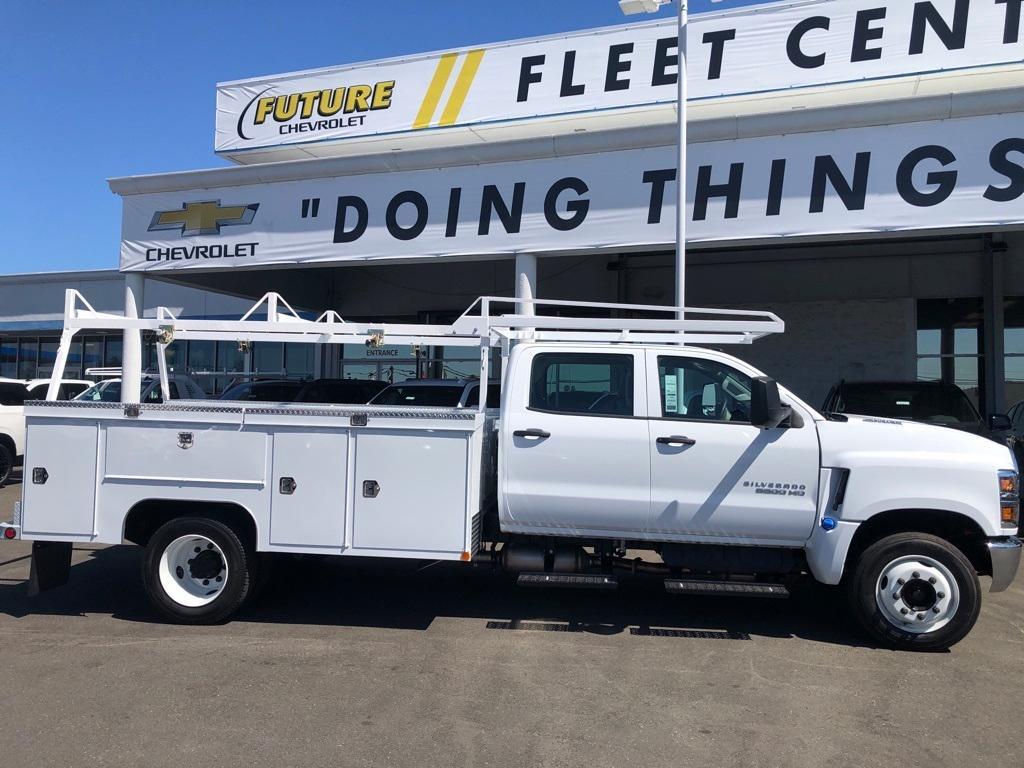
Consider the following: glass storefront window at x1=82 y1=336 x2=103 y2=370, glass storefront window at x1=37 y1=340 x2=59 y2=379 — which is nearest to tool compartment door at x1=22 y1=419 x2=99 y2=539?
glass storefront window at x1=82 y1=336 x2=103 y2=370

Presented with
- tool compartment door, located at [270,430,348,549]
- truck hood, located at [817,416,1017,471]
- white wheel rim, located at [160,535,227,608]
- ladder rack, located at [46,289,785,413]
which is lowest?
white wheel rim, located at [160,535,227,608]

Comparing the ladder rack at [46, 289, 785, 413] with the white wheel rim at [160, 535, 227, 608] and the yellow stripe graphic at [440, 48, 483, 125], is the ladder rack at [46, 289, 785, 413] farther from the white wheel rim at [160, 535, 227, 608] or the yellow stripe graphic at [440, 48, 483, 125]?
the yellow stripe graphic at [440, 48, 483, 125]

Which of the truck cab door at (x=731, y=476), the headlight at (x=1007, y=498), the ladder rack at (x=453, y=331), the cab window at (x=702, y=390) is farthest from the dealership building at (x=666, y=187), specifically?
the headlight at (x=1007, y=498)

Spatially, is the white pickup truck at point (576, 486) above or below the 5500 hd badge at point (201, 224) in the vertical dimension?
below

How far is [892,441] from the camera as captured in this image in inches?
215

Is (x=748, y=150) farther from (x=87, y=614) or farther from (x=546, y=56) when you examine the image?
(x=87, y=614)

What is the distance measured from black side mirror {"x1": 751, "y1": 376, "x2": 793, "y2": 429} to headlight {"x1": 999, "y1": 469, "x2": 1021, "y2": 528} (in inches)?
58.6

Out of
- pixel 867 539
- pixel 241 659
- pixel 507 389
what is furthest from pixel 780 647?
pixel 241 659

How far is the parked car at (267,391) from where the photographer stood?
1255 cm

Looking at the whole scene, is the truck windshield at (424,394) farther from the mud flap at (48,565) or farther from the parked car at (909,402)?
the mud flap at (48,565)

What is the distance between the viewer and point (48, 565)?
237 inches

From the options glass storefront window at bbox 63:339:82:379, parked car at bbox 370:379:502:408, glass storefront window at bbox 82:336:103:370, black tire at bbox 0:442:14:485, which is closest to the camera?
parked car at bbox 370:379:502:408

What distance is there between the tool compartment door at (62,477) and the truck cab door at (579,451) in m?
3.05

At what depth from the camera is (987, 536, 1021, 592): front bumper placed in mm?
5297
